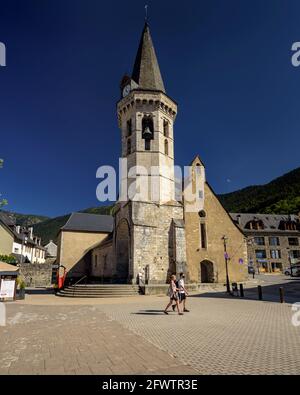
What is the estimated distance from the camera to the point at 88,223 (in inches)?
1583

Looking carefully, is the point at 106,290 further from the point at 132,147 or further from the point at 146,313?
the point at 132,147

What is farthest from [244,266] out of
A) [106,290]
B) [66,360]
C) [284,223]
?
[284,223]

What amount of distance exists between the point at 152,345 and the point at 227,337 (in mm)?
1997

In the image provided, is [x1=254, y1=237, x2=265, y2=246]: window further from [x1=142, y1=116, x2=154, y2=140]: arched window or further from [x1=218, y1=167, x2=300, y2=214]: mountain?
[x1=142, y1=116, x2=154, y2=140]: arched window

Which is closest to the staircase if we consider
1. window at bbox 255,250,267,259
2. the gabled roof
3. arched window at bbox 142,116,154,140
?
arched window at bbox 142,116,154,140

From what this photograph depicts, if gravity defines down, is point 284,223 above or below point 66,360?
above

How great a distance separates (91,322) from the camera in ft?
30.8

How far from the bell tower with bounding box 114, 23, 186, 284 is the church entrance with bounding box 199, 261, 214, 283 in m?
4.28

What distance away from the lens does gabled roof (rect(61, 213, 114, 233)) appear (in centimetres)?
3847

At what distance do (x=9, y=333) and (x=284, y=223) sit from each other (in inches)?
2178

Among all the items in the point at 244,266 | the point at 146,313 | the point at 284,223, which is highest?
the point at 284,223

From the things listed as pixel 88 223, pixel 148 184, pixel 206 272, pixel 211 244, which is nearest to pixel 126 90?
pixel 148 184

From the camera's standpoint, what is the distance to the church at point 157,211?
22.3 metres

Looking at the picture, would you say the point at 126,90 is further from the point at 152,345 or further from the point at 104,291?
the point at 152,345
